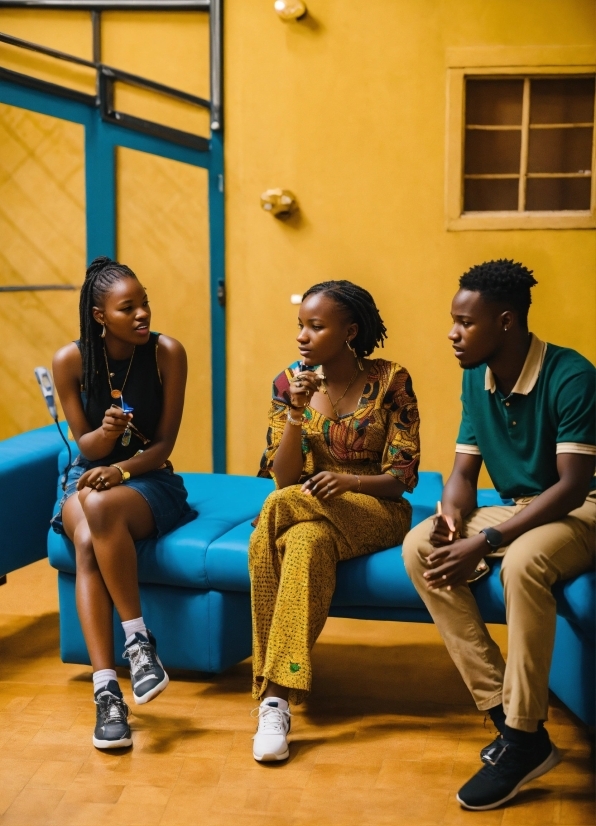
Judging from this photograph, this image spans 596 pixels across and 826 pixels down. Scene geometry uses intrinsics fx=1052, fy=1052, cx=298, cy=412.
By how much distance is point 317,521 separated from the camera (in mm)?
2949

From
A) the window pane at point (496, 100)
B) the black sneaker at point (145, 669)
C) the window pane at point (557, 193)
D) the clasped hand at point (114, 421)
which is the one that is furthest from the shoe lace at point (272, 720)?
the window pane at point (496, 100)

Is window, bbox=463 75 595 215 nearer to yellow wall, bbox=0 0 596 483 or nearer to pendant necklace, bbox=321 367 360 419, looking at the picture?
yellow wall, bbox=0 0 596 483

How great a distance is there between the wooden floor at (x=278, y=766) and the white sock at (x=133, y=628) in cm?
27

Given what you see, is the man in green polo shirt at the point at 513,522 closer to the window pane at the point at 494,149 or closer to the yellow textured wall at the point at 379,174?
the yellow textured wall at the point at 379,174

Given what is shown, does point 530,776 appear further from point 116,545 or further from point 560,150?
point 560,150

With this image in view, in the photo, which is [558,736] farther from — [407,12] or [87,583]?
[407,12]

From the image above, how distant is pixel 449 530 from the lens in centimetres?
274

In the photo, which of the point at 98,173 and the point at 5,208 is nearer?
the point at 98,173

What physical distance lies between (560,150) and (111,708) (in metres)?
3.73

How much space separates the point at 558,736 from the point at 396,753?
1.51ft

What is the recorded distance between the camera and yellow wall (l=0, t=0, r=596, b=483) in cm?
525

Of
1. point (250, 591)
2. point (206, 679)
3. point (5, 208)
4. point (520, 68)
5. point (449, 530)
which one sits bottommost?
point (206, 679)

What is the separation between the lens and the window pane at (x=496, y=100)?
Result: 17.4 feet

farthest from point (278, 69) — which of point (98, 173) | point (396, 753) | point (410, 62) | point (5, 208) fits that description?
point (396, 753)
